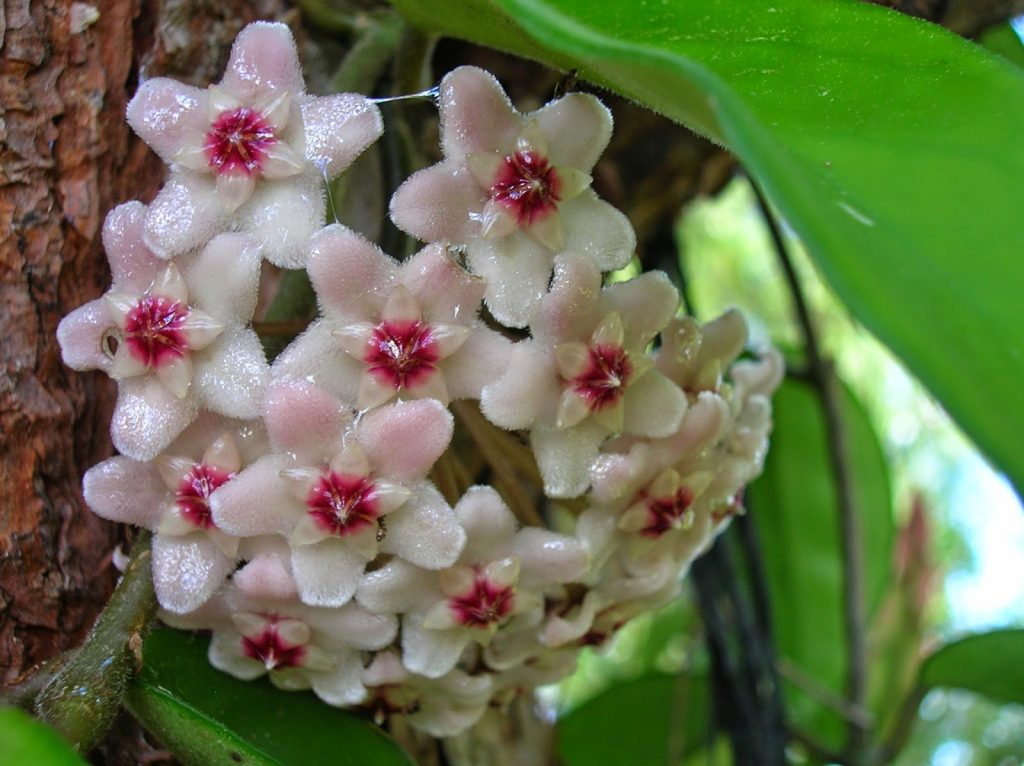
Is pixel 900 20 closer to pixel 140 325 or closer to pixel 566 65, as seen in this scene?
pixel 566 65

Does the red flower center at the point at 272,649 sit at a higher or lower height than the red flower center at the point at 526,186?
lower

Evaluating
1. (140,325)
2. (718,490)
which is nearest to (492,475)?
(718,490)

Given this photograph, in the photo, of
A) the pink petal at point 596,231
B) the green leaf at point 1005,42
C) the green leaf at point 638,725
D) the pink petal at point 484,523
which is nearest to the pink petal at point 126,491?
the pink petal at point 484,523

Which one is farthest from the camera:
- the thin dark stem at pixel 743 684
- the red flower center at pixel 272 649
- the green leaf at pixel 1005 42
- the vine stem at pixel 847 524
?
the vine stem at pixel 847 524

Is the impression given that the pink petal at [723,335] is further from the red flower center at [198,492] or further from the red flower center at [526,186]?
the red flower center at [198,492]

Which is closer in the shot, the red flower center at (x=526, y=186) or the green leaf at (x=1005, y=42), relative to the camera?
the red flower center at (x=526, y=186)

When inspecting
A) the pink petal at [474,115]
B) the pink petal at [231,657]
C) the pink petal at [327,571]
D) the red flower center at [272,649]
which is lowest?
the pink petal at [231,657]
